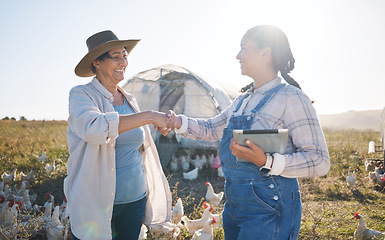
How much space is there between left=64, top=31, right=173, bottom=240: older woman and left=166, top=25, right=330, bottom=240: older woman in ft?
2.60

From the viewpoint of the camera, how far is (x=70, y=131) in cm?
223

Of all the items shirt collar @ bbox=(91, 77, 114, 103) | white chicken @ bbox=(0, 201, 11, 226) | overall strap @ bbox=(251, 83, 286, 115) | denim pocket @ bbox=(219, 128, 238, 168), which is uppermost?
shirt collar @ bbox=(91, 77, 114, 103)

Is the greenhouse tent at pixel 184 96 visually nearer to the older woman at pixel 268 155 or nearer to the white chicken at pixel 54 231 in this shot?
the white chicken at pixel 54 231

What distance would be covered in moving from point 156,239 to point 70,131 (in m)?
2.20

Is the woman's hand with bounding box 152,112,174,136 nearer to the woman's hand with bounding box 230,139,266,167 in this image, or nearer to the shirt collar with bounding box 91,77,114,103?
the shirt collar with bounding box 91,77,114,103

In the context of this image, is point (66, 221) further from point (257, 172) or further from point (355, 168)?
point (355, 168)

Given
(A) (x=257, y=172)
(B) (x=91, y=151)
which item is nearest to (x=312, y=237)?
(A) (x=257, y=172)

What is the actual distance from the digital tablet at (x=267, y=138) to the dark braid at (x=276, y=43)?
481 millimetres

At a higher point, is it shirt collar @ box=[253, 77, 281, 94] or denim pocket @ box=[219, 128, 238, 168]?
shirt collar @ box=[253, 77, 281, 94]

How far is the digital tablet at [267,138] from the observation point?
1633mm

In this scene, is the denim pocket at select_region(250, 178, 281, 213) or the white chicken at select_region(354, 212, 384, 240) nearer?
the denim pocket at select_region(250, 178, 281, 213)

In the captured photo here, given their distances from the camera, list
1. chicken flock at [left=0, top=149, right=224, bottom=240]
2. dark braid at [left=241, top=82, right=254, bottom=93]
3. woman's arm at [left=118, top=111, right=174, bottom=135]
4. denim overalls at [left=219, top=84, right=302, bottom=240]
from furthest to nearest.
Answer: chicken flock at [left=0, top=149, right=224, bottom=240]
dark braid at [left=241, top=82, right=254, bottom=93]
woman's arm at [left=118, top=111, right=174, bottom=135]
denim overalls at [left=219, top=84, right=302, bottom=240]

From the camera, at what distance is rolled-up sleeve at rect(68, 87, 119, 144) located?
1.94 m

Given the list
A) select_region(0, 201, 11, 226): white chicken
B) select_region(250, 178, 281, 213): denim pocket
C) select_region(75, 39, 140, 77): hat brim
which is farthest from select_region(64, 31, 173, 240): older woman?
select_region(0, 201, 11, 226): white chicken
